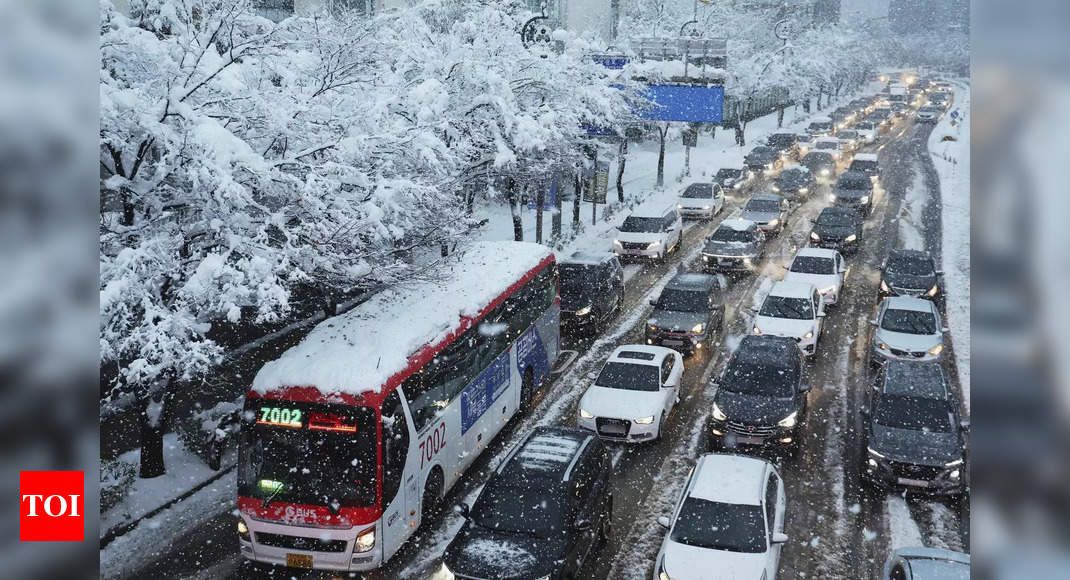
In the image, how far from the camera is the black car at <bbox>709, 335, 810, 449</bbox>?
50.2 feet

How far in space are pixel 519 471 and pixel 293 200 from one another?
5188mm

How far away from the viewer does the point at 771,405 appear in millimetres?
15719

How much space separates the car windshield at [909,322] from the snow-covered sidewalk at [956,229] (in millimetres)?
1116

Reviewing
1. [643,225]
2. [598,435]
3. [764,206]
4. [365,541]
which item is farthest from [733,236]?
[365,541]

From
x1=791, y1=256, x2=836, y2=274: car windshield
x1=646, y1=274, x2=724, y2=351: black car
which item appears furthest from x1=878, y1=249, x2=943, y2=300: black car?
x1=646, y1=274, x2=724, y2=351: black car

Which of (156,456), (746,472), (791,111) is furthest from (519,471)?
(791,111)

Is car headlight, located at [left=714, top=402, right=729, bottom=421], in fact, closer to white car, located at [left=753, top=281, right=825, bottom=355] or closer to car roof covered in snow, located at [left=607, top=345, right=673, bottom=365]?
car roof covered in snow, located at [left=607, top=345, right=673, bottom=365]

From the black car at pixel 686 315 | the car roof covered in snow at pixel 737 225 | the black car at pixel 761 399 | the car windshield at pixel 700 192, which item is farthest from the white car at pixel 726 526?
the car windshield at pixel 700 192

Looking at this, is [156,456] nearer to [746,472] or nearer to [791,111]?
[746,472]

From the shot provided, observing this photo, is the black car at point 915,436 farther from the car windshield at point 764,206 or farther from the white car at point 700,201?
the white car at point 700,201

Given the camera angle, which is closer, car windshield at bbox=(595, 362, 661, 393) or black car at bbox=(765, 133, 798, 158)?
car windshield at bbox=(595, 362, 661, 393)

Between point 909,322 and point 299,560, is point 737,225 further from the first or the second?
point 299,560

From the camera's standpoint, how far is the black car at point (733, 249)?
28812mm

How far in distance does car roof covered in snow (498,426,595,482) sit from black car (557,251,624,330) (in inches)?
359
